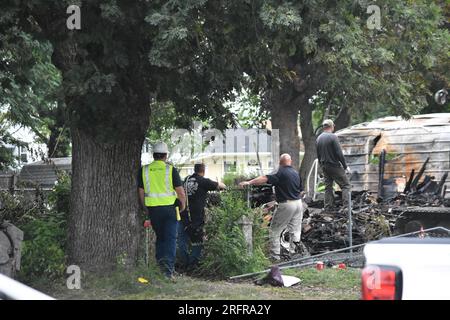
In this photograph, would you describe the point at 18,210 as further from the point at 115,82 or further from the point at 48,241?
the point at 115,82

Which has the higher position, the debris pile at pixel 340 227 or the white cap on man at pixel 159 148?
the white cap on man at pixel 159 148

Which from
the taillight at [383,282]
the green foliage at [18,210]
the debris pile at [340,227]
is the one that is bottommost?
the debris pile at [340,227]

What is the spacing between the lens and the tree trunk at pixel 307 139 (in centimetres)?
2694

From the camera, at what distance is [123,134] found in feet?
32.8

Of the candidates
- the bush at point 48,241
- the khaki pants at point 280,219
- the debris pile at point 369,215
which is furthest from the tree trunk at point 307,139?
the bush at point 48,241

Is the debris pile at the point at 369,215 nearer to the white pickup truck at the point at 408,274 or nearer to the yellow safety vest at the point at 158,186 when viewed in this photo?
the yellow safety vest at the point at 158,186

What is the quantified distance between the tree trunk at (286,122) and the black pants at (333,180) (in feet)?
30.7

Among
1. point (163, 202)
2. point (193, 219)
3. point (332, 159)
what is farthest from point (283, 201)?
point (163, 202)

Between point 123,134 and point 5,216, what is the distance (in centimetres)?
266

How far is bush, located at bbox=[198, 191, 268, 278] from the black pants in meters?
3.52

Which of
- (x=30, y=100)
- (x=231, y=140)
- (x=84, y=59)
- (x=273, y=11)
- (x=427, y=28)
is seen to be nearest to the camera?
(x=273, y=11)

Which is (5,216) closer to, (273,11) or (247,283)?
(247,283)
